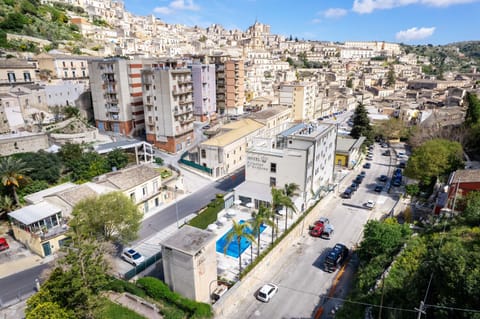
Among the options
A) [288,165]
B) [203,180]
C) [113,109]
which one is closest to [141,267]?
[288,165]

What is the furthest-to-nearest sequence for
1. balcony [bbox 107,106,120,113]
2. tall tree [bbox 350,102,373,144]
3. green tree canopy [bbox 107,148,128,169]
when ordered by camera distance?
tall tree [bbox 350,102,373,144]
balcony [bbox 107,106,120,113]
green tree canopy [bbox 107,148,128,169]

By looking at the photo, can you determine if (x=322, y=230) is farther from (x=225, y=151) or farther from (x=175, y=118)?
(x=175, y=118)

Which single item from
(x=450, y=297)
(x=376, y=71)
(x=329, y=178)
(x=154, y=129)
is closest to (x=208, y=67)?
(x=154, y=129)

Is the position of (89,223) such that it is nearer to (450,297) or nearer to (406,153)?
(450,297)

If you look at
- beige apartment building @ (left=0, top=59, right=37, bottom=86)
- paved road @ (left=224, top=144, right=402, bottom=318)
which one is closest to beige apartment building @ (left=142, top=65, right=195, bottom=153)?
beige apartment building @ (left=0, top=59, right=37, bottom=86)

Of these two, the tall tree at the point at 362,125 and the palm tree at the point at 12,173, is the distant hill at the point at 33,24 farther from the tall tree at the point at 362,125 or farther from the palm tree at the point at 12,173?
the tall tree at the point at 362,125

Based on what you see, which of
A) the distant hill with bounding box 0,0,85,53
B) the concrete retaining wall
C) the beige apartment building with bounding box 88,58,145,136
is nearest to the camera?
the concrete retaining wall

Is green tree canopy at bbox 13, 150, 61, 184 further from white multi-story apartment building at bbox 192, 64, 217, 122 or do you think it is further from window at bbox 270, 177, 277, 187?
white multi-story apartment building at bbox 192, 64, 217, 122
